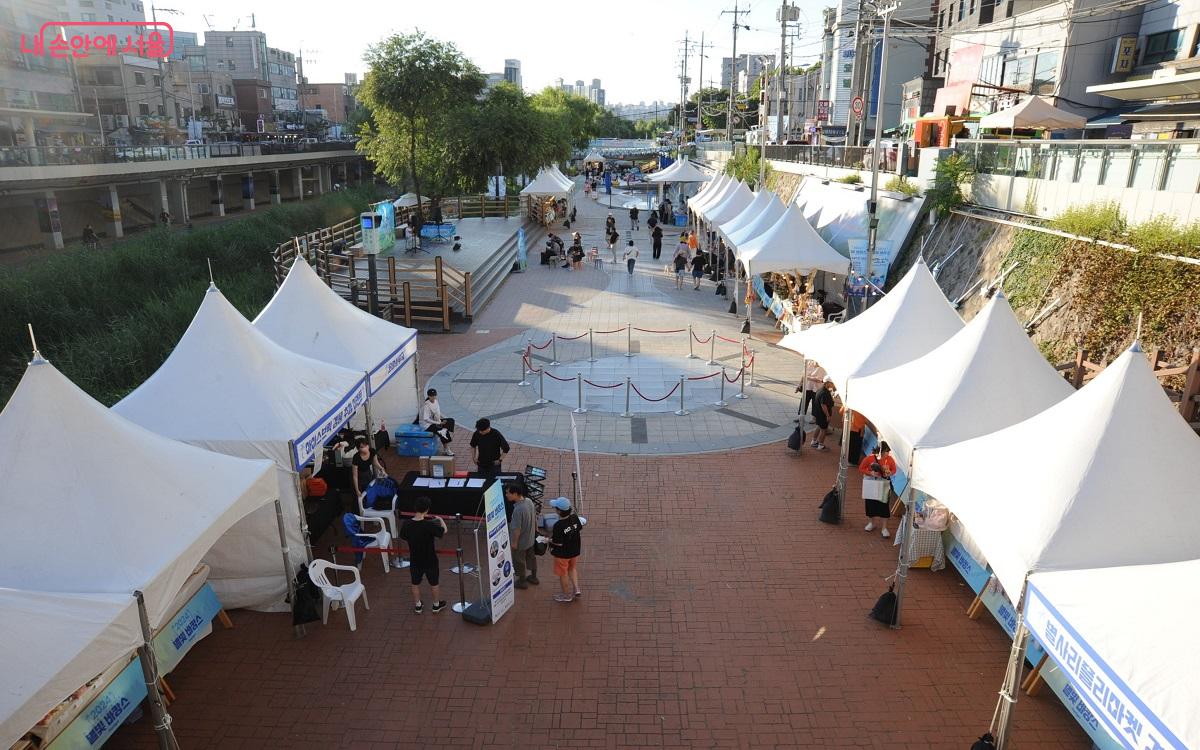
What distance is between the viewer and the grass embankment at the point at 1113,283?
35.5 feet

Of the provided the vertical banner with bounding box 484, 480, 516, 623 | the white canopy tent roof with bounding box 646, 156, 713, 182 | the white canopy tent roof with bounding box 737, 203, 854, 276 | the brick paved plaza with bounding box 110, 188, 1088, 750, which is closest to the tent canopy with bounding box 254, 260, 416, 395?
the brick paved plaza with bounding box 110, 188, 1088, 750

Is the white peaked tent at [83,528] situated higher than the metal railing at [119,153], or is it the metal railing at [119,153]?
the metal railing at [119,153]

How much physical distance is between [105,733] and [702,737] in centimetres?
517

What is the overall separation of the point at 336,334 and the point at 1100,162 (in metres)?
13.4

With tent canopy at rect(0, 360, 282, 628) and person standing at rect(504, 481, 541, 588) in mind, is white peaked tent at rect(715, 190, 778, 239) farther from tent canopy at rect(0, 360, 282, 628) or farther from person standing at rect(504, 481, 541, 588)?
tent canopy at rect(0, 360, 282, 628)

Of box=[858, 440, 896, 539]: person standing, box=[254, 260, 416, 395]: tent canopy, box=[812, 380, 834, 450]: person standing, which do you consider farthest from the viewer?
box=[812, 380, 834, 450]: person standing

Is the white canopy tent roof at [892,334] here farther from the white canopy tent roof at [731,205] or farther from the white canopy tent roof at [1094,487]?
the white canopy tent roof at [731,205]

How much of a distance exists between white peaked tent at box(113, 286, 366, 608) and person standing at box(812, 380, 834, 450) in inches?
301

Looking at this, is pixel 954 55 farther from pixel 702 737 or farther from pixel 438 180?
pixel 702 737

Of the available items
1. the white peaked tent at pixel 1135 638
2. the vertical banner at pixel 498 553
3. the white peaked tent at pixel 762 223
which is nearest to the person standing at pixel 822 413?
the vertical banner at pixel 498 553

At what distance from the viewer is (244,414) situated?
8.48m

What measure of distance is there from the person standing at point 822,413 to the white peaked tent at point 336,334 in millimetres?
6974

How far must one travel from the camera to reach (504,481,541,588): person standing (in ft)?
27.9

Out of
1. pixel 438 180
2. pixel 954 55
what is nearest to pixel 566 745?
pixel 438 180
